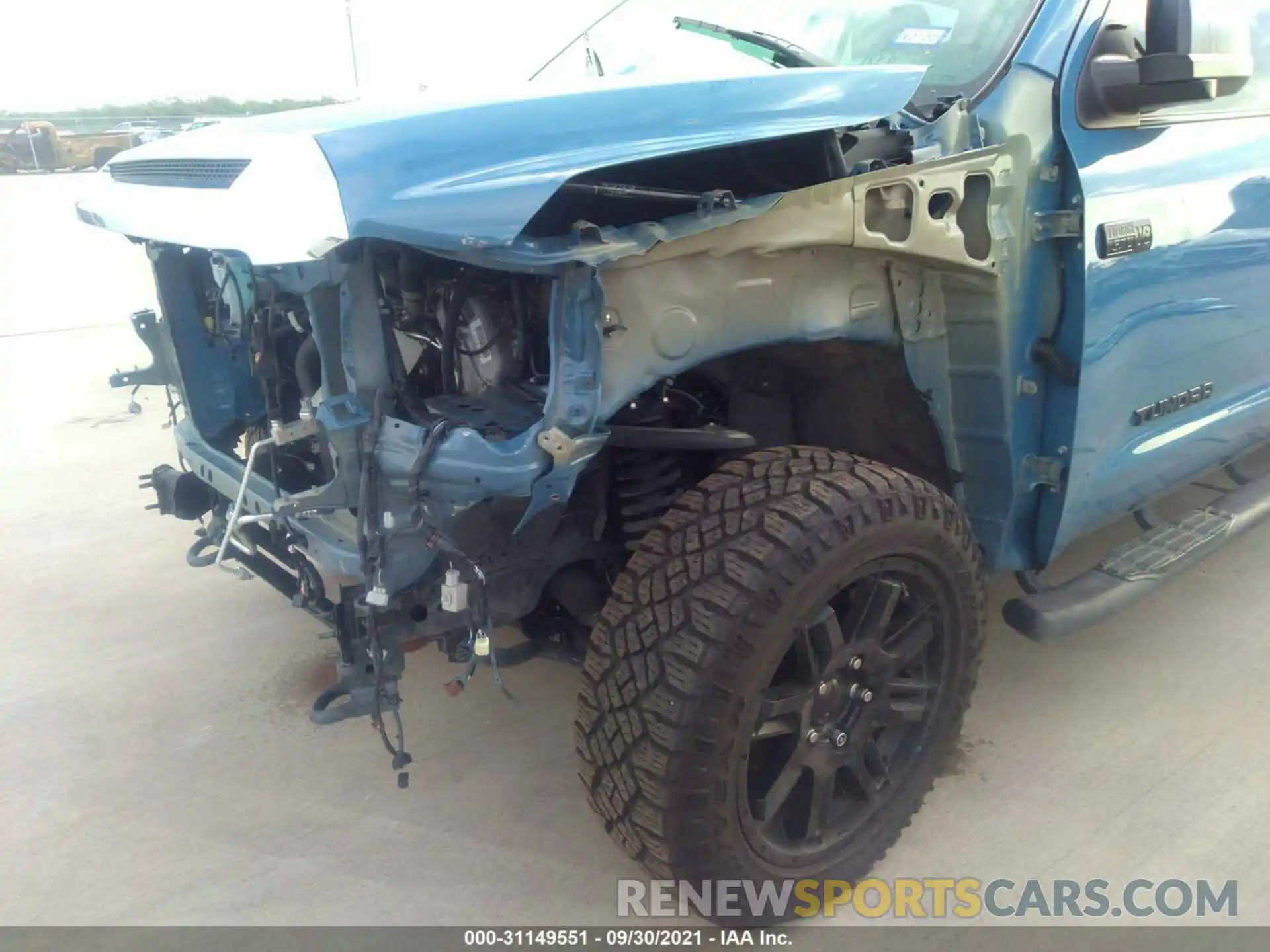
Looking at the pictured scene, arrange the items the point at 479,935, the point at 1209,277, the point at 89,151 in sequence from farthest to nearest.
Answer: the point at 89,151 → the point at 1209,277 → the point at 479,935

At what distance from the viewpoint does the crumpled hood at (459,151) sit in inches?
61.0

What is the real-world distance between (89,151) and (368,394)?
7.99 meters

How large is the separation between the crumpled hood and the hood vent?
→ 24mm

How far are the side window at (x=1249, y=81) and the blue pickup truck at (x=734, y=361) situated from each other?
0.02 metres

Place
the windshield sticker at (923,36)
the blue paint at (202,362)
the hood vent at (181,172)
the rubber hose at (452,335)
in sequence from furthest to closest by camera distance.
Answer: the blue paint at (202,362) < the windshield sticker at (923,36) < the rubber hose at (452,335) < the hood vent at (181,172)

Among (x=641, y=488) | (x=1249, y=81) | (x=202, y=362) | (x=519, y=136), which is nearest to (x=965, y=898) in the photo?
(x=641, y=488)

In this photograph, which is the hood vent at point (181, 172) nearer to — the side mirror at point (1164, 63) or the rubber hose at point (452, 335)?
the rubber hose at point (452, 335)

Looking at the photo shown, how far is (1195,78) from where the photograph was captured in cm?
218

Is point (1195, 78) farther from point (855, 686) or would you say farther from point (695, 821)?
point (695, 821)

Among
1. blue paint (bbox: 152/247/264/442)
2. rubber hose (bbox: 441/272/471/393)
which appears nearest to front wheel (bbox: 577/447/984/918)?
rubber hose (bbox: 441/272/471/393)

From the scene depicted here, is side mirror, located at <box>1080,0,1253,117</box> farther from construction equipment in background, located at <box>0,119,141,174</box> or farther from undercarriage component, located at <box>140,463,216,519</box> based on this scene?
→ construction equipment in background, located at <box>0,119,141,174</box>

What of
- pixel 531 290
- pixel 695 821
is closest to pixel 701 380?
pixel 531 290

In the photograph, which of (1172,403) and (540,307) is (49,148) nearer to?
(540,307)

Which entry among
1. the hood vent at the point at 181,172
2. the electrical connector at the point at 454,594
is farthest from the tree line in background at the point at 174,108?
the electrical connector at the point at 454,594
